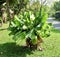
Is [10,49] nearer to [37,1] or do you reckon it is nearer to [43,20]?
[43,20]

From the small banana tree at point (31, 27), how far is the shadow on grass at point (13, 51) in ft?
1.50

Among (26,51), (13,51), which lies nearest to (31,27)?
(26,51)

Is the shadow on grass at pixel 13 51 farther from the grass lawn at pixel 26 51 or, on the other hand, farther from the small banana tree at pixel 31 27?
the small banana tree at pixel 31 27

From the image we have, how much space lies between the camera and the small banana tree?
7.36 meters

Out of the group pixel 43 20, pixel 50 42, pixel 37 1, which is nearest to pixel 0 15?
pixel 37 1

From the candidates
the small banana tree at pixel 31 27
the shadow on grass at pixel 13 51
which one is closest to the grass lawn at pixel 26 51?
the shadow on grass at pixel 13 51

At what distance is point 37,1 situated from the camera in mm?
25156

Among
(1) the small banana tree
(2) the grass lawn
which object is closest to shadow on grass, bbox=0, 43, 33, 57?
(2) the grass lawn

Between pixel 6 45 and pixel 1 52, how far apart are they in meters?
1.04

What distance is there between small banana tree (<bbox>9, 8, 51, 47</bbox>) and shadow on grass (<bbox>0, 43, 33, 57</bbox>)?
1.50 ft

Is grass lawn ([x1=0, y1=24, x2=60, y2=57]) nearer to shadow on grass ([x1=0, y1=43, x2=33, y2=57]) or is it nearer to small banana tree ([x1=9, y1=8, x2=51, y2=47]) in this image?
shadow on grass ([x1=0, y1=43, x2=33, y2=57])

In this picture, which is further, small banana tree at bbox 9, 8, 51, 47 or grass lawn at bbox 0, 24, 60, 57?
grass lawn at bbox 0, 24, 60, 57

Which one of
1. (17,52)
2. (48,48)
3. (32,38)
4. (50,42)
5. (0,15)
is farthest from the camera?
(0,15)

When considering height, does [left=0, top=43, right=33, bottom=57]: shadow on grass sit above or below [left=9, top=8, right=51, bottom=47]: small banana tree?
below
